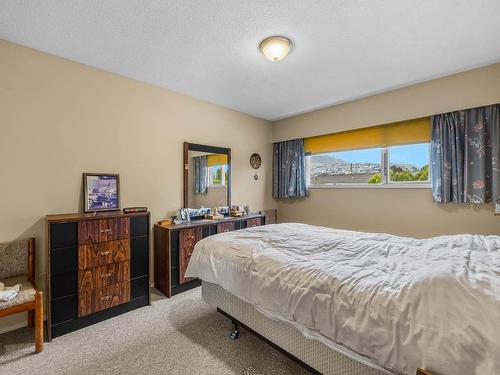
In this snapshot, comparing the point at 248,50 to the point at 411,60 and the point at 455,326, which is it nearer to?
the point at 411,60

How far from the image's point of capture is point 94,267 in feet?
7.50

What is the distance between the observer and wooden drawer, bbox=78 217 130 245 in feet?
7.30

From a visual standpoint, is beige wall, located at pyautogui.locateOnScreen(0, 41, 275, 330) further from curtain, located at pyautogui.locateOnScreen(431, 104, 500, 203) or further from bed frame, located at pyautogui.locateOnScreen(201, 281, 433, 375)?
curtain, located at pyautogui.locateOnScreen(431, 104, 500, 203)

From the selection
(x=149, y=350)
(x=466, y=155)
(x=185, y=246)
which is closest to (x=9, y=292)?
(x=149, y=350)

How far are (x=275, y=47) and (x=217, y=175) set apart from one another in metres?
2.08

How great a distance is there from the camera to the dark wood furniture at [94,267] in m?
2.10

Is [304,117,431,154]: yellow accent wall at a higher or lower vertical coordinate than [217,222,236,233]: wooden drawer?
higher

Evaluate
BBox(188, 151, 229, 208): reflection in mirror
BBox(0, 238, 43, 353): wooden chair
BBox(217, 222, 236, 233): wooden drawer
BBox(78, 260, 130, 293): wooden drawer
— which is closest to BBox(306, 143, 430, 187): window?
BBox(188, 151, 229, 208): reflection in mirror

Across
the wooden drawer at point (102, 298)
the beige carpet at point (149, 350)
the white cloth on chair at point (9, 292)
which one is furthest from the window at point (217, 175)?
the white cloth on chair at point (9, 292)

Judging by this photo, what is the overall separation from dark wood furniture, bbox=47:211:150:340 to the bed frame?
976 millimetres

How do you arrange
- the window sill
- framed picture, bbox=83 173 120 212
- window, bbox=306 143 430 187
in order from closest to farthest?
framed picture, bbox=83 173 120 212 < the window sill < window, bbox=306 143 430 187

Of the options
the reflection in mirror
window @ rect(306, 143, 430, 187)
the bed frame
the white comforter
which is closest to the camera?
the white comforter

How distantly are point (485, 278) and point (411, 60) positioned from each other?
88.1 inches

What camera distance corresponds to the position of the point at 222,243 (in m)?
2.07
